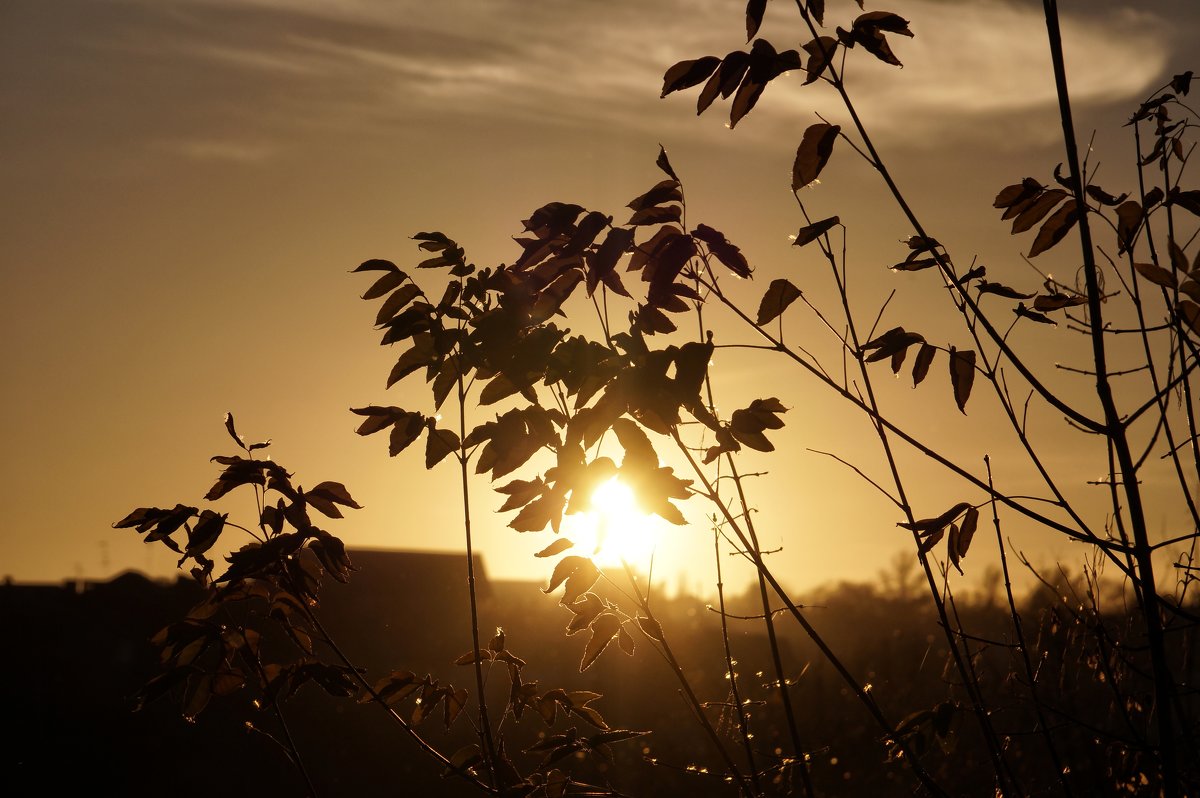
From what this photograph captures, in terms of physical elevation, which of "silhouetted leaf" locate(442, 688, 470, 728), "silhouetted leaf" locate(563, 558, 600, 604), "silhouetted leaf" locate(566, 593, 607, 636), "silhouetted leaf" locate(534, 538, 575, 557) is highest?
"silhouetted leaf" locate(534, 538, 575, 557)

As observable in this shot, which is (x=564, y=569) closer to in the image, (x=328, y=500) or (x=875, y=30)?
(x=328, y=500)

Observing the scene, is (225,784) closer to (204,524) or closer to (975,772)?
(975,772)

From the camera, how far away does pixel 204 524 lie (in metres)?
2.36

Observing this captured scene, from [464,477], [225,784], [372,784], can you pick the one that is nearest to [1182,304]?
[464,477]

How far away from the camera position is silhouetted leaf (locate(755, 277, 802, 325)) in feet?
6.42

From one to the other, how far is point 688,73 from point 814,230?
0.41 meters

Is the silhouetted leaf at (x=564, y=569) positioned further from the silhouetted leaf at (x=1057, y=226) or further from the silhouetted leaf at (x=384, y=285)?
the silhouetted leaf at (x=1057, y=226)

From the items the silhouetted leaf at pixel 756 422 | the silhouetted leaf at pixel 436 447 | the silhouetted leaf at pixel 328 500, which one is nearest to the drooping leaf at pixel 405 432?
the silhouetted leaf at pixel 436 447

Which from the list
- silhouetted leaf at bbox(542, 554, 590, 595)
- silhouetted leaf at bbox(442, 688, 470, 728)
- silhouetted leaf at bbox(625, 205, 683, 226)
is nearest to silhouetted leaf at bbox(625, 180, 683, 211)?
silhouetted leaf at bbox(625, 205, 683, 226)

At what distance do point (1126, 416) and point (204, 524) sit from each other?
2.15m

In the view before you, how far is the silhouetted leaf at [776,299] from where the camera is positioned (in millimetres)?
1957

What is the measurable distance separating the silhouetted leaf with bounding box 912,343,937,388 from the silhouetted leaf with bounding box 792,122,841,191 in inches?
20.3

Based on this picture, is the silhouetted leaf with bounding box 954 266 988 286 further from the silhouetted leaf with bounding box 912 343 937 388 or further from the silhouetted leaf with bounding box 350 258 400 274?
the silhouetted leaf with bounding box 350 258 400 274

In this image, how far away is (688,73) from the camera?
5.64 feet
